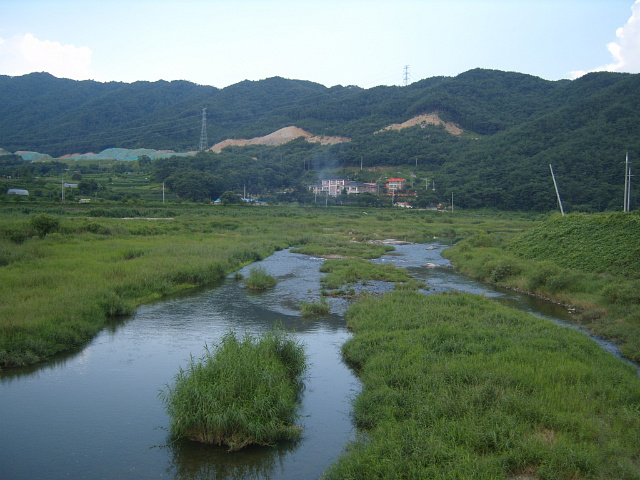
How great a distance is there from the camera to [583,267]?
22.6 meters

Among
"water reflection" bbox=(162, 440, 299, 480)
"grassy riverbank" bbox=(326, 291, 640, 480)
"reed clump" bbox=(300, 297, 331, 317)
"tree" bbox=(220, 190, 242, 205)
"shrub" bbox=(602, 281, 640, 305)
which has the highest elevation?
"tree" bbox=(220, 190, 242, 205)

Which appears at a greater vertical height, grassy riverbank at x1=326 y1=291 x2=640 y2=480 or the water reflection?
grassy riverbank at x1=326 y1=291 x2=640 y2=480

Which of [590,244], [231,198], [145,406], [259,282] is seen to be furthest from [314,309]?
[231,198]

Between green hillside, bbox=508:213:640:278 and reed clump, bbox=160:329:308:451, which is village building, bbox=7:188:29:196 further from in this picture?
reed clump, bbox=160:329:308:451

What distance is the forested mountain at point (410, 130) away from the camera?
7181 cm

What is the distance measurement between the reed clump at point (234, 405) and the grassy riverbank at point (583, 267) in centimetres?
969

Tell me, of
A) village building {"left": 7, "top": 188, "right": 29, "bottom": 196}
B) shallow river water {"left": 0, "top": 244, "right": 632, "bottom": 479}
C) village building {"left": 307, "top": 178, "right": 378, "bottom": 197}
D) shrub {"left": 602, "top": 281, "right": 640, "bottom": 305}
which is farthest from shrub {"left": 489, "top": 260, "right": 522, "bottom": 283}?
village building {"left": 307, "top": 178, "right": 378, "bottom": 197}

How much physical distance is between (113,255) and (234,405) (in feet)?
60.4

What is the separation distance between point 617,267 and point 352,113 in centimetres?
13700

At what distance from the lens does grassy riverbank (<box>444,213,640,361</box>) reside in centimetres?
1589

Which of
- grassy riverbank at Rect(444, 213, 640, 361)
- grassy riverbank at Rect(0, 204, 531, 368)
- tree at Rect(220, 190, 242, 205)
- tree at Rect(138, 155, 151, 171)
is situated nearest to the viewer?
grassy riverbank at Rect(0, 204, 531, 368)

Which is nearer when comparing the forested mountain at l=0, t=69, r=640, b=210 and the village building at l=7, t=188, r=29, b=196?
the village building at l=7, t=188, r=29, b=196

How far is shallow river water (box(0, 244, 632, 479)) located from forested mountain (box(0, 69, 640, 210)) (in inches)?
2285

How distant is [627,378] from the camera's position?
9.88m
